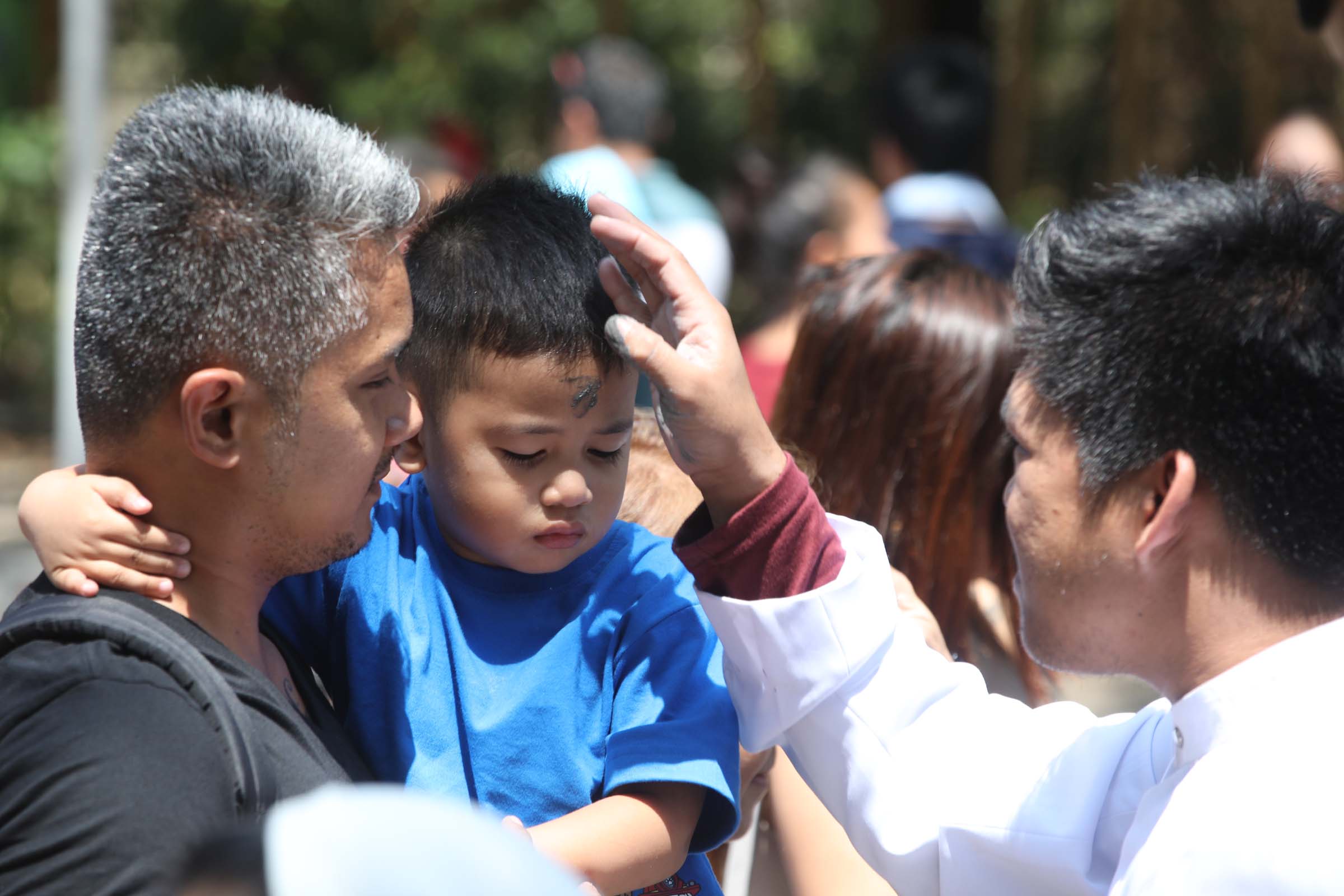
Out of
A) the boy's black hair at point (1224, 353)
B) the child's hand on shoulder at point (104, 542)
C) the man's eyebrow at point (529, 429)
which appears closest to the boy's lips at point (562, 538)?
the man's eyebrow at point (529, 429)

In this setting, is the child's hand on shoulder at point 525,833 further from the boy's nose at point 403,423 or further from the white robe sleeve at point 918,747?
the boy's nose at point 403,423

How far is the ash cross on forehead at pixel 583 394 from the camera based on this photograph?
5.93 ft

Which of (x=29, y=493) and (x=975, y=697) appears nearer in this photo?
(x=29, y=493)

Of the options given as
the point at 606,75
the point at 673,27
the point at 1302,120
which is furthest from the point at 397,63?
the point at 1302,120

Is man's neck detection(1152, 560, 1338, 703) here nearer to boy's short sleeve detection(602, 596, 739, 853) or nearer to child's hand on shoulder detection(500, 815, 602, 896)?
boy's short sleeve detection(602, 596, 739, 853)

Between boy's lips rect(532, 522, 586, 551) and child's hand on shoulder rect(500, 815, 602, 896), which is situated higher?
boy's lips rect(532, 522, 586, 551)

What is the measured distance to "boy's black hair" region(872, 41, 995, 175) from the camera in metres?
6.45

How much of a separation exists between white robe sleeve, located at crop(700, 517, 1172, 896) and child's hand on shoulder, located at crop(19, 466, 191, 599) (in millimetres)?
665

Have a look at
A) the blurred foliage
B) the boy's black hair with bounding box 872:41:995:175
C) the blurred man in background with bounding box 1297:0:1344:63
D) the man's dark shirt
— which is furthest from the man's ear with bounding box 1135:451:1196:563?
the blurred foliage

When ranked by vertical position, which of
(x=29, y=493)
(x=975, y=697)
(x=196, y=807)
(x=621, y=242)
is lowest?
(x=975, y=697)

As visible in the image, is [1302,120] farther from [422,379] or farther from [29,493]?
[29,493]

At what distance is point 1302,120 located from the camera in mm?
5504

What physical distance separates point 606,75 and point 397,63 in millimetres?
4670

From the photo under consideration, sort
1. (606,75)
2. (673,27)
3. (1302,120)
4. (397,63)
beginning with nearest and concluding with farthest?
(1302,120) < (606,75) < (397,63) < (673,27)
